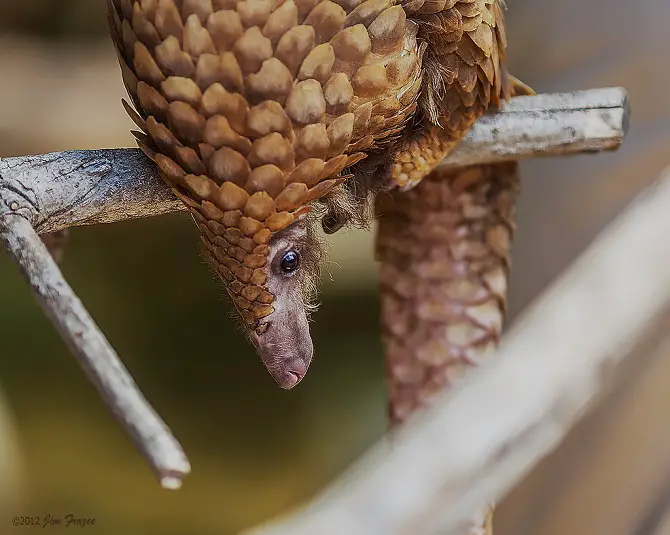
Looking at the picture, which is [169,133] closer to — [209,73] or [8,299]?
[209,73]

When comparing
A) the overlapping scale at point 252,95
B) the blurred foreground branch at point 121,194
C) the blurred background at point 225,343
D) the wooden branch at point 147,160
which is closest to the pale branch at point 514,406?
the blurred foreground branch at point 121,194

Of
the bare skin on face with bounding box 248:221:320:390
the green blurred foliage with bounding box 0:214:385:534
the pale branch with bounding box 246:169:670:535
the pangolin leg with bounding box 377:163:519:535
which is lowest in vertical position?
the green blurred foliage with bounding box 0:214:385:534

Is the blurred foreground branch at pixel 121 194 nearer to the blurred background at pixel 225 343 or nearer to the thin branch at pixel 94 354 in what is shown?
the thin branch at pixel 94 354

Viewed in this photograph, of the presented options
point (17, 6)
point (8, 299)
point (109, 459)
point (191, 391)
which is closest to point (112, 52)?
point (17, 6)

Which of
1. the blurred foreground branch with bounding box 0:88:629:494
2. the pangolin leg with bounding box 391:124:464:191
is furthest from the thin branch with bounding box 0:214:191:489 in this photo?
→ the pangolin leg with bounding box 391:124:464:191

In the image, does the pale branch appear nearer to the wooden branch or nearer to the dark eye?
the dark eye
